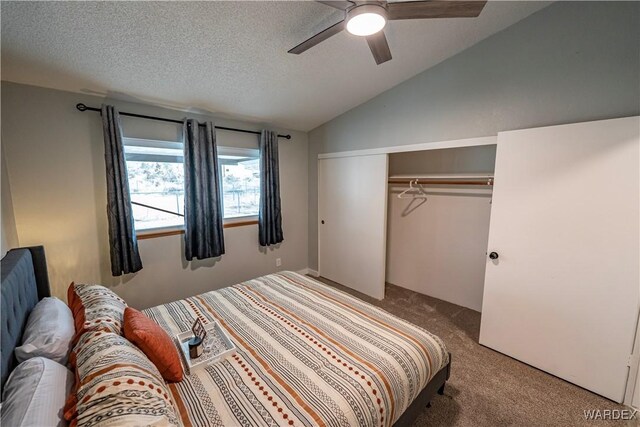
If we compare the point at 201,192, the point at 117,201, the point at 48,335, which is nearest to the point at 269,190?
the point at 201,192

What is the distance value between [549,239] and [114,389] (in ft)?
8.86

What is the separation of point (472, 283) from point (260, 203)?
2.76 m

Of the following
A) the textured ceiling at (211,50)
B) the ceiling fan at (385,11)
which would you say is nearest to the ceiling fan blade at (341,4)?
the ceiling fan at (385,11)

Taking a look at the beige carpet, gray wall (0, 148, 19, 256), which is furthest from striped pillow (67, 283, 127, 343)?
the beige carpet

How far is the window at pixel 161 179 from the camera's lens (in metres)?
2.63

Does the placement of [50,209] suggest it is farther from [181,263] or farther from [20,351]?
[20,351]

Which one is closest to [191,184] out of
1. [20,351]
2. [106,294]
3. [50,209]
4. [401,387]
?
[50,209]

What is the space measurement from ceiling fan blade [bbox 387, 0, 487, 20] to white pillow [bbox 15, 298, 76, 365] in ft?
7.50

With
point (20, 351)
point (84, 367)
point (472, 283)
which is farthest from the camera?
point (472, 283)

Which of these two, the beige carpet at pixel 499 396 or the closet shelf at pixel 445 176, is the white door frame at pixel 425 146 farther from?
the beige carpet at pixel 499 396

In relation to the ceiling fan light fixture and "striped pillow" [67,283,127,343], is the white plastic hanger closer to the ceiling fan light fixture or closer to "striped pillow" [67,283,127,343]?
the ceiling fan light fixture

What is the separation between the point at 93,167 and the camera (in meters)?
2.33

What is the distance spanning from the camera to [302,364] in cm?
134

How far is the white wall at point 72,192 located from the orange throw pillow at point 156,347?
1585 millimetres
